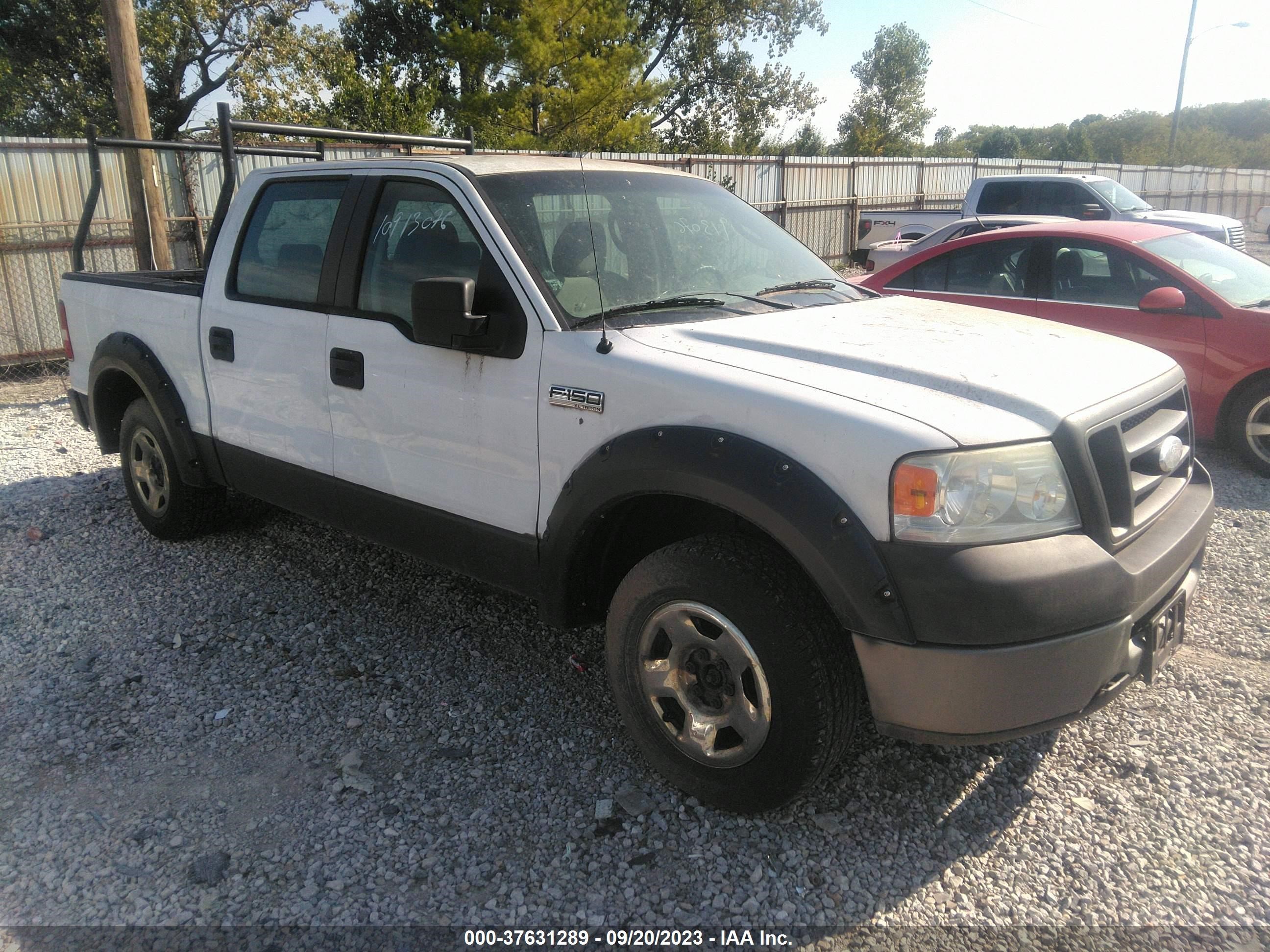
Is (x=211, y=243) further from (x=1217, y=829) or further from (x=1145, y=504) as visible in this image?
(x=1217, y=829)

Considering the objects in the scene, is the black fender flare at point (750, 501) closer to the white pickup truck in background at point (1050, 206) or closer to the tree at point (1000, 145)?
the white pickup truck in background at point (1050, 206)

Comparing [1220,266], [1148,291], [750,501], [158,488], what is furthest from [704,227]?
[1220,266]

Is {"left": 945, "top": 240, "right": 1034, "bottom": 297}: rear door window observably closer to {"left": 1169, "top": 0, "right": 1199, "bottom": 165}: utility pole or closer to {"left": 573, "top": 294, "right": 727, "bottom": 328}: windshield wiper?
{"left": 573, "top": 294, "right": 727, "bottom": 328}: windshield wiper

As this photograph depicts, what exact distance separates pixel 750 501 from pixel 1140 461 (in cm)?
128

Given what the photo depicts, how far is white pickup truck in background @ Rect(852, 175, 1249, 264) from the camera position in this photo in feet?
44.5

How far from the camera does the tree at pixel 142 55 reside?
2247cm

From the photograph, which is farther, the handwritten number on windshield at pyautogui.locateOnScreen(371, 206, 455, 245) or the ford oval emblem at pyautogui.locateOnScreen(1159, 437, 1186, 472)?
the handwritten number on windshield at pyautogui.locateOnScreen(371, 206, 455, 245)

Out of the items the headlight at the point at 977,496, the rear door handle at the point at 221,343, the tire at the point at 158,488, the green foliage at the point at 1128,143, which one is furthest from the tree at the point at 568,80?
the green foliage at the point at 1128,143

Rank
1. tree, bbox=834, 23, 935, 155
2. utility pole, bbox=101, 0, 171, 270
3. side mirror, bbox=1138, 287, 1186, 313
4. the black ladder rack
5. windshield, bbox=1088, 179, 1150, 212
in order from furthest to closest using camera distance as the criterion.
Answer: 1. tree, bbox=834, 23, 935, 155
2. windshield, bbox=1088, 179, 1150, 212
3. utility pole, bbox=101, 0, 171, 270
4. side mirror, bbox=1138, 287, 1186, 313
5. the black ladder rack

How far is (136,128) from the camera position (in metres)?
8.34

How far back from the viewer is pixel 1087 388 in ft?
8.96

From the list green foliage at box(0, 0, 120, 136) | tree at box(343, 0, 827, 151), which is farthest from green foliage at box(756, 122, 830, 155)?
green foliage at box(0, 0, 120, 136)

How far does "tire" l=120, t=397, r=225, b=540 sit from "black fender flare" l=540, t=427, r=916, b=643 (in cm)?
278

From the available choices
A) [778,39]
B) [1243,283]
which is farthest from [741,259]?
[778,39]
